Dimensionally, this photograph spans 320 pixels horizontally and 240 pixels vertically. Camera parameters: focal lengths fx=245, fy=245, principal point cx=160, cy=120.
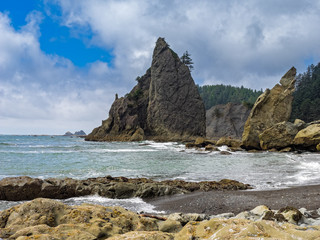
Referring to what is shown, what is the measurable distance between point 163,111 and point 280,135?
41634 mm

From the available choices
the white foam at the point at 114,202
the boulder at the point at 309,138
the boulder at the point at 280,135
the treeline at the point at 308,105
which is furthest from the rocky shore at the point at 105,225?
the treeline at the point at 308,105

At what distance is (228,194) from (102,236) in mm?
7012

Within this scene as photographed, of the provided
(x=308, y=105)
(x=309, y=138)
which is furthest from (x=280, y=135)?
(x=308, y=105)

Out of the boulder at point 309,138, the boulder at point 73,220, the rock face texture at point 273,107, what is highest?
the rock face texture at point 273,107

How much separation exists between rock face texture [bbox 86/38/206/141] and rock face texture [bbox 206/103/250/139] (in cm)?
1772

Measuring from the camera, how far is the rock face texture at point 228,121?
85.6m

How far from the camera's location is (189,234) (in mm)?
2877

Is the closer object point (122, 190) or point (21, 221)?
point (21, 221)

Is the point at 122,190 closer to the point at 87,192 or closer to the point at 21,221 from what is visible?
the point at 87,192

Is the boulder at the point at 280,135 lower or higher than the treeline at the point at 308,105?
lower

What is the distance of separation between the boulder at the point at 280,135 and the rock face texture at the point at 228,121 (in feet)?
171

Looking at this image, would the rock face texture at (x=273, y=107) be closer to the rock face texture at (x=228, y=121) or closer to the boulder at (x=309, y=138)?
the boulder at (x=309, y=138)

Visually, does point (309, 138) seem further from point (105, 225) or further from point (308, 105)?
point (308, 105)

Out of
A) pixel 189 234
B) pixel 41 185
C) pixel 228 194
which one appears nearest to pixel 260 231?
pixel 189 234
